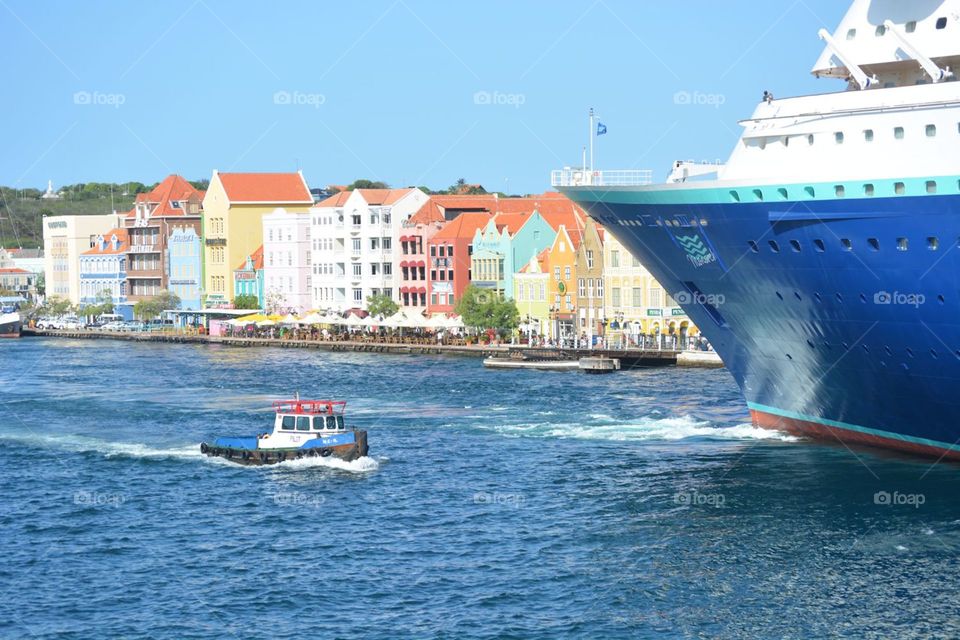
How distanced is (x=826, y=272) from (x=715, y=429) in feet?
46.9

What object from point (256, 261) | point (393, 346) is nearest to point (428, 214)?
point (393, 346)

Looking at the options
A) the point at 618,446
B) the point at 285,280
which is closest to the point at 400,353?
the point at 285,280

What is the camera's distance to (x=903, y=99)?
43969 mm

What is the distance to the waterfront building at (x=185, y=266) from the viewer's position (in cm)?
16388

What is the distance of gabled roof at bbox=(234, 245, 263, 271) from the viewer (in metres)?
154

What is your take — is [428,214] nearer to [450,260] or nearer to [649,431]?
[450,260]

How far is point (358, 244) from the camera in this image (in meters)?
137

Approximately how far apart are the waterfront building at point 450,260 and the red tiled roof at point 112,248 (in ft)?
190

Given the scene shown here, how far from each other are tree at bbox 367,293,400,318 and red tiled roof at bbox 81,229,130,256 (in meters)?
54.7

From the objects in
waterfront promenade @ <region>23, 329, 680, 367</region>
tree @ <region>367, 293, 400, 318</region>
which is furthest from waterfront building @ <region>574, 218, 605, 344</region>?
tree @ <region>367, 293, 400, 318</region>

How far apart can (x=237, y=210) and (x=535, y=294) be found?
170 ft

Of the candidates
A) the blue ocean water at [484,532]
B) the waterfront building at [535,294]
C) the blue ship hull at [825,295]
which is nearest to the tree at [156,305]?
the waterfront building at [535,294]

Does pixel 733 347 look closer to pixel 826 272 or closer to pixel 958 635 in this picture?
pixel 826 272

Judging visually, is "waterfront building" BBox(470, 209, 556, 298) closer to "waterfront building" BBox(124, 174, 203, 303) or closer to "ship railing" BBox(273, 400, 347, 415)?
"waterfront building" BBox(124, 174, 203, 303)
